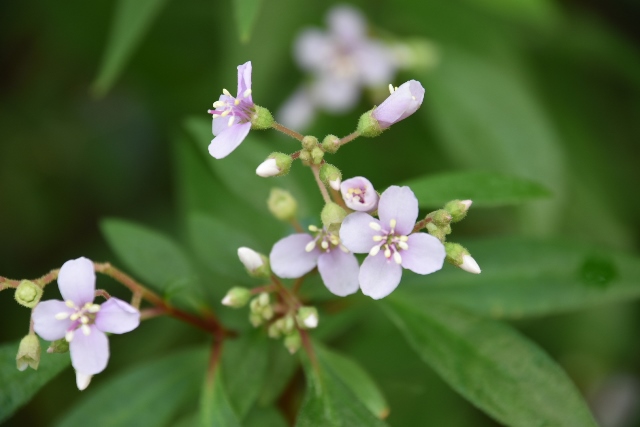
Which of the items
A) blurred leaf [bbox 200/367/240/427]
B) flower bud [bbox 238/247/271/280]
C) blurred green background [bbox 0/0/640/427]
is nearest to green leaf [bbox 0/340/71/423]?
blurred leaf [bbox 200/367/240/427]

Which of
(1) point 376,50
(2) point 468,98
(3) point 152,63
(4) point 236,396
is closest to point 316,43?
(1) point 376,50

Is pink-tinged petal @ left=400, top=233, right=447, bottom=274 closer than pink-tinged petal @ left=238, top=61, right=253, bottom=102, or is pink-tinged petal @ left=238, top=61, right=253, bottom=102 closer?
pink-tinged petal @ left=400, top=233, right=447, bottom=274

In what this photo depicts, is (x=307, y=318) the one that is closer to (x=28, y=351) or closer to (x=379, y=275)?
(x=379, y=275)

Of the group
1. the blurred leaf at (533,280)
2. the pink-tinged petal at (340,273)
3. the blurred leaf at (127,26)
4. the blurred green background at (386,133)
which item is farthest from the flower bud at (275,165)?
the blurred green background at (386,133)

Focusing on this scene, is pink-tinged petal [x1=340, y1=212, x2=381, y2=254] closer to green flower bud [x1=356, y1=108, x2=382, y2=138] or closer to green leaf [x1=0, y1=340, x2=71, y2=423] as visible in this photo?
green flower bud [x1=356, y1=108, x2=382, y2=138]

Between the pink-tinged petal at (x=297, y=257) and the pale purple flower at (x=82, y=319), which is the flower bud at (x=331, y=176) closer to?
the pink-tinged petal at (x=297, y=257)
